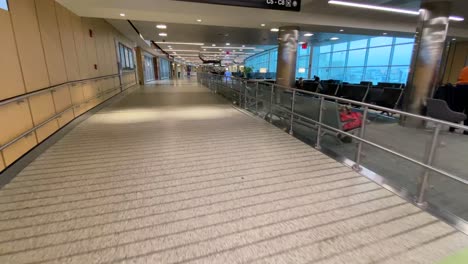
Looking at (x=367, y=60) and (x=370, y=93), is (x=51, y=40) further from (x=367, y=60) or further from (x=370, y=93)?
(x=367, y=60)

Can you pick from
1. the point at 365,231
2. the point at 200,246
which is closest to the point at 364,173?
the point at 365,231

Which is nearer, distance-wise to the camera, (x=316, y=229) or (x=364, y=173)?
(x=316, y=229)

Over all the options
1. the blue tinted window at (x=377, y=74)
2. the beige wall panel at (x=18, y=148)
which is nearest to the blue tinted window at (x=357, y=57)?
the blue tinted window at (x=377, y=74)

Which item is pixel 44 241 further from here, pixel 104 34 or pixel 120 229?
pixel 104 34

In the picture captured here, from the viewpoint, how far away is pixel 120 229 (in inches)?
73.8

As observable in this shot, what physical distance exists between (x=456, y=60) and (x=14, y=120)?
1610 centimetres

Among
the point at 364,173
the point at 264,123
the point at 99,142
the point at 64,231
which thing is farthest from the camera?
the point at 264,123

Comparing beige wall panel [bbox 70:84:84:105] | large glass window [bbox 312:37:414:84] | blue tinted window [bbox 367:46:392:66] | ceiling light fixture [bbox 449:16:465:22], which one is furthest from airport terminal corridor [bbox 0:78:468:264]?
blue tinted window [bbox 367:46:392:66]

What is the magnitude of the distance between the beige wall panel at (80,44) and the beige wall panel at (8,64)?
9.07ft

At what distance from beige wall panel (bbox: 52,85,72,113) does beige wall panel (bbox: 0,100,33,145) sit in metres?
1.07

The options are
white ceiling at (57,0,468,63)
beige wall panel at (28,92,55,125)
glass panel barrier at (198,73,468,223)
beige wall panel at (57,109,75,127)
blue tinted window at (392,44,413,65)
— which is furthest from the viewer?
blue tinted window at (392,44,413,65)

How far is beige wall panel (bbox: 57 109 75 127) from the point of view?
183 inches

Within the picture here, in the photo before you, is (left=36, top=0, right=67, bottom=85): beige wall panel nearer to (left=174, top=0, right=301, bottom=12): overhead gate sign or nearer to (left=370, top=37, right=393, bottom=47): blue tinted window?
(left=174, top=0, right=301, bottom=12): overhead gate sign

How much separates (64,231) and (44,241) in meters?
0.13
